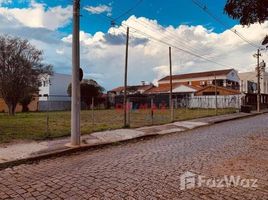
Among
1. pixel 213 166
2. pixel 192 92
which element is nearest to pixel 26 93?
pixel 213 166

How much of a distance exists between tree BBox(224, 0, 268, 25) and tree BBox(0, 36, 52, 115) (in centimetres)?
2728

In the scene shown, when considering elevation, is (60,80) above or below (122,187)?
above

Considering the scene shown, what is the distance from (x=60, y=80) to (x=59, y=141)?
168ft

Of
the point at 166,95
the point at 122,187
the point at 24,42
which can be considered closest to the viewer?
the point at 122,187

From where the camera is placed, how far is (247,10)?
8.94 m

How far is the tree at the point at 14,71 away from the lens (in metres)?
31.5

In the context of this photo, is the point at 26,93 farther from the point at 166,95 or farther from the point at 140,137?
the point at 166,95

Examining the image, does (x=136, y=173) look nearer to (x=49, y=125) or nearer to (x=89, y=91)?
(x=49, y=125)

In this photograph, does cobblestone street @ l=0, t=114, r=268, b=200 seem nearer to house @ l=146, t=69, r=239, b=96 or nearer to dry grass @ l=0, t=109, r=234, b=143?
dry grass @ l=0, t=109, r=234, b=143

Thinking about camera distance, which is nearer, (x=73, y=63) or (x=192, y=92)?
(x=73, y=63)

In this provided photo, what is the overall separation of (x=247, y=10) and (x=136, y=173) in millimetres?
5855

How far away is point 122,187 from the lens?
18.6ft

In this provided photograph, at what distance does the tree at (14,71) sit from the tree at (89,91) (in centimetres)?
1882

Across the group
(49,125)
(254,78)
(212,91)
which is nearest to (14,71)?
(49,125)
